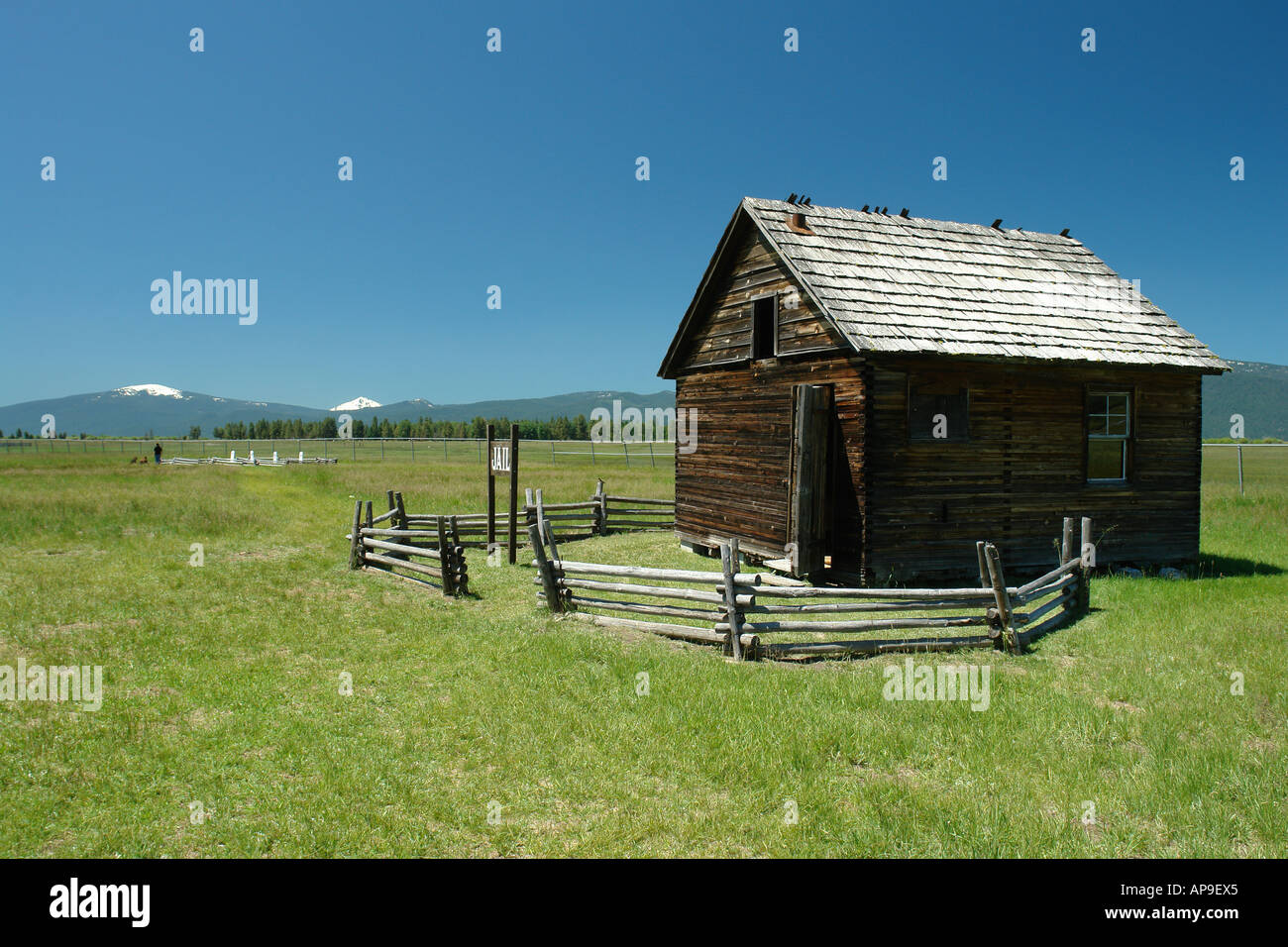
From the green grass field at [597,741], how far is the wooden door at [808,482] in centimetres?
383

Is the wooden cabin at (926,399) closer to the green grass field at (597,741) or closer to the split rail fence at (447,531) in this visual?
the green grass field at (597,741)

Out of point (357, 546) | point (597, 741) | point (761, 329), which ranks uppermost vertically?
point (761, 329)

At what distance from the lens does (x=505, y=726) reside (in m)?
6.24

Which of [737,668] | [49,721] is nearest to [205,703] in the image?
[49,721]

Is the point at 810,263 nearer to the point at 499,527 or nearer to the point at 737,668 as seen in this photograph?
the point at 737,668

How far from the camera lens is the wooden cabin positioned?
12195mm

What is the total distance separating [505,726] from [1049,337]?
11.7m

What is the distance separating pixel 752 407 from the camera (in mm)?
14789

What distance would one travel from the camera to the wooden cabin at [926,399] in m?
12.2

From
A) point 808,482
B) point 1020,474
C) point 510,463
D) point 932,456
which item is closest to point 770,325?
point 808,482

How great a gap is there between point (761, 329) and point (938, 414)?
3813 millimetres
